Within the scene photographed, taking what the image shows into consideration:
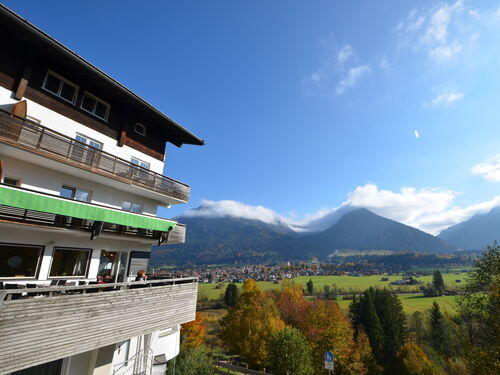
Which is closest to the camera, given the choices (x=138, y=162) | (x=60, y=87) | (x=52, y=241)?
(x=52, y=241)

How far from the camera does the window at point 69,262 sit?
13.4m

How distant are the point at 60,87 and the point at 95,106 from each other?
209 cm

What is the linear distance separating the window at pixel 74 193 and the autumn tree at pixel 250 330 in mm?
37590

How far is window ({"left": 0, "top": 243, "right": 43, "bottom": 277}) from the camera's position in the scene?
11.4 meters

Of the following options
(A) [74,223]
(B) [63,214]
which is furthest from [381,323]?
(B) [63,214]

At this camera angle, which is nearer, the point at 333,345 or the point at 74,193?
the point at 74,193

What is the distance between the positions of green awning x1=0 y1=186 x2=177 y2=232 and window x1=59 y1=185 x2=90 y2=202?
9.14 ft

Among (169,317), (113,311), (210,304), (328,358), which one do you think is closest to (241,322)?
(328,358)

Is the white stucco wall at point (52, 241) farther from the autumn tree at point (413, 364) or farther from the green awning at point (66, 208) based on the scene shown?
the autumn tree at point (413, 364)

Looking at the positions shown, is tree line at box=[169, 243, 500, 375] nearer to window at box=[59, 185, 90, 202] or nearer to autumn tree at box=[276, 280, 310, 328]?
autumn tree at box=[276, 280, 310, 328]

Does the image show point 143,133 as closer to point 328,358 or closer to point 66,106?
point 66,106

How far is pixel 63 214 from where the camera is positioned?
1073 centimetres

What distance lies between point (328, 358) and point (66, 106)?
22.1 meters

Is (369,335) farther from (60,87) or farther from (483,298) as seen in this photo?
(60,87)
